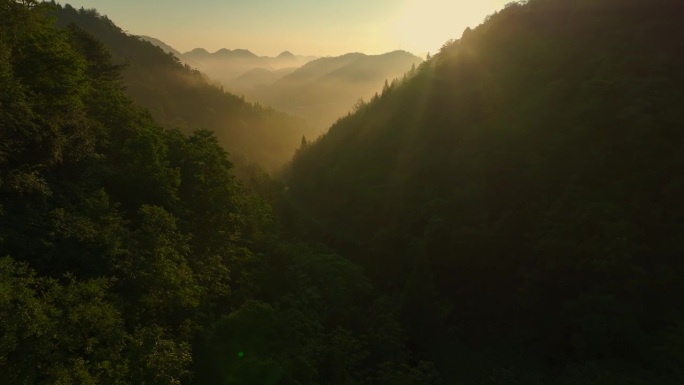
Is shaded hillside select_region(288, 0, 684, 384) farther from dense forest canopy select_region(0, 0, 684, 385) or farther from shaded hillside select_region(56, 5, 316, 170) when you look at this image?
shaded hillside select_region(56, 5, 316, 170)

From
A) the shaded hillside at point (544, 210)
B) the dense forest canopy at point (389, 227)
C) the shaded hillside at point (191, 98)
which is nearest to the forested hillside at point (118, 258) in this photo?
the dense forest canopy at point (389, 227)

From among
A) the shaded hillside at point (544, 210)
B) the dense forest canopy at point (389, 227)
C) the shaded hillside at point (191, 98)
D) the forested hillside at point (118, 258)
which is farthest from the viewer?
the shaded hillside at point (191, 98)

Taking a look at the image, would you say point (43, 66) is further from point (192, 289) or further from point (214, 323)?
point (214, 323)

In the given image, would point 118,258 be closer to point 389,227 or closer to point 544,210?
point 544,210

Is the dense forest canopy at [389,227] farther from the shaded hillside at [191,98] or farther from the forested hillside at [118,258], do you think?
the shaded hillside at [191,98]

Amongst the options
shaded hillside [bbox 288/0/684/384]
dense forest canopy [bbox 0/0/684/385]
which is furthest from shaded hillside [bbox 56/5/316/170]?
shaded hillside [bbox 288/0/684/384]

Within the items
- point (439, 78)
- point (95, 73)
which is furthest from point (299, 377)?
point (439, 78)
